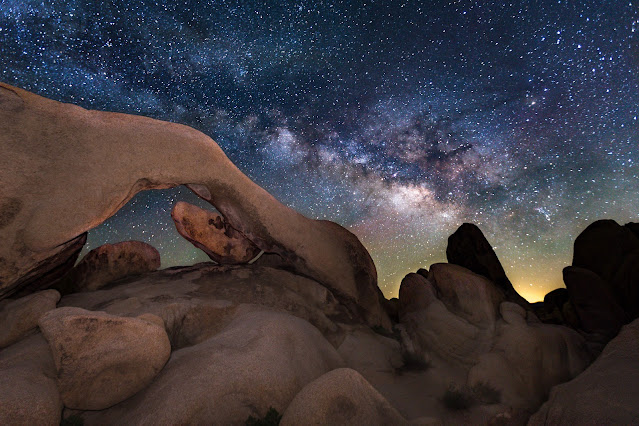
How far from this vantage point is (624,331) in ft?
23.4

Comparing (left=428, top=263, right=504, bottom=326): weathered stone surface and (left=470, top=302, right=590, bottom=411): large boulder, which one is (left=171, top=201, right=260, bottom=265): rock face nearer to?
(left=428, top=263, right=504, bottom=326): weathered stone surface

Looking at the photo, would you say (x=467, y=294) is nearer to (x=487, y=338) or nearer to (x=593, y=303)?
(x=487, y=338)

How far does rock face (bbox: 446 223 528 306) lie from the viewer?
17.2m

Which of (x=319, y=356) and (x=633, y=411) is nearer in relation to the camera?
(x=633, y=411)

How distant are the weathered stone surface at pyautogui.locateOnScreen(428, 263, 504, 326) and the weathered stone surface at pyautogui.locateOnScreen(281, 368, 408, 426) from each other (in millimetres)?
6654

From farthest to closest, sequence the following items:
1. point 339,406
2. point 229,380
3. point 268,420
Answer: point 229,380 → point 268,420 → point 339,406

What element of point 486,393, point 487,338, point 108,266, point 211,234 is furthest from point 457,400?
point 108,266

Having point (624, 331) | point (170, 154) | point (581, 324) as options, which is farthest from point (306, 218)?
point (581, 324)

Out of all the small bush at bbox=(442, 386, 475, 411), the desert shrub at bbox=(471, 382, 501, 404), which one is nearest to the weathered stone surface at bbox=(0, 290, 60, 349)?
the small bush at bbox=(442, 386, 475, 411)

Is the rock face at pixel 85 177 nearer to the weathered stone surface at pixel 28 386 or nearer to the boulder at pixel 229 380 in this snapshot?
the weathered stone surface at pixel 28 386

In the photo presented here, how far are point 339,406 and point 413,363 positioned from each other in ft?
17.8

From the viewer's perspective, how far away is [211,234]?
12.4 meters

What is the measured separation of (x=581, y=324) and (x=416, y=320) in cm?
777

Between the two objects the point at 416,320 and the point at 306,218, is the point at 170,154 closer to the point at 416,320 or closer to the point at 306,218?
the point at 306,218
